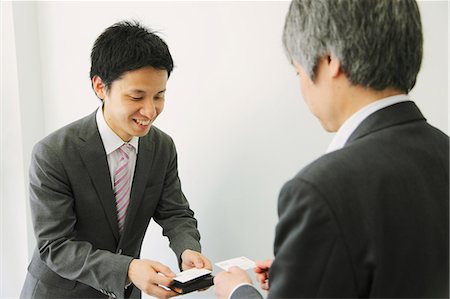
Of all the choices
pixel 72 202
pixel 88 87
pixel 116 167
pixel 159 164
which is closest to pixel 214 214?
pixel 159 164

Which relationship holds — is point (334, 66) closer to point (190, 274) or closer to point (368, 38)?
point (368, 38)

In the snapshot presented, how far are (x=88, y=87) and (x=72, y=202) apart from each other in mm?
911

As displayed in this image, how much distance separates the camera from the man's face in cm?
144

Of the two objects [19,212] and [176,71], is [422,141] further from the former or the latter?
[19,212]

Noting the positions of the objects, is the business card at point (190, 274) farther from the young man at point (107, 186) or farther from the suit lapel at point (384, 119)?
the suit lapel at point (384, 119)

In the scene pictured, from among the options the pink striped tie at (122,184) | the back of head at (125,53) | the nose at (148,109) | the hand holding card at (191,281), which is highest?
the back of head at (125,53)

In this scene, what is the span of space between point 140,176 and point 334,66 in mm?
932

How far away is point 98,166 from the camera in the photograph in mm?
1507

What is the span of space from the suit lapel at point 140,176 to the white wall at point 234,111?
0.36 meters

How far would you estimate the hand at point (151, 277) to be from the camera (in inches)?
53.6

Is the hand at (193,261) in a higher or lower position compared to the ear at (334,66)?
lower

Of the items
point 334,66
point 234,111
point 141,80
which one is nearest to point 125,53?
point 141,80

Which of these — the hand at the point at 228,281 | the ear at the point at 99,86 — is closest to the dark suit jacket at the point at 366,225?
the hand at the point at 228,281

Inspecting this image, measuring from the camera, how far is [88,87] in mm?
2232
